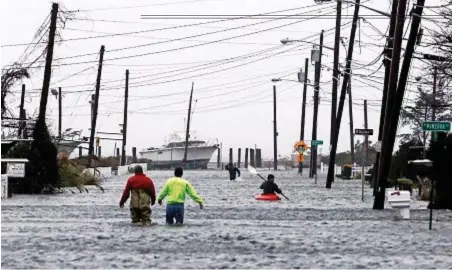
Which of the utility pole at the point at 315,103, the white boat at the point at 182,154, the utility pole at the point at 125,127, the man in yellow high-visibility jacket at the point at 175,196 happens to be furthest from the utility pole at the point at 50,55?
the white boat at the point at 182,154

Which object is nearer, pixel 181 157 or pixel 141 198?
pixel 141 198

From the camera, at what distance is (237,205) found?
3628 cm

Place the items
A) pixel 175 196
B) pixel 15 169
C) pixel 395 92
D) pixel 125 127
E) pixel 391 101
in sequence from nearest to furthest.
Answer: pixel 175 196
pixel 395 92
pixel 391 101
pixel 15 169
pixel 125 127

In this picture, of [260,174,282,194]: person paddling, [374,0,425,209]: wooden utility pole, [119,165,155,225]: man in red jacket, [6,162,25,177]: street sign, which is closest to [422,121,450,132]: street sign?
[374,0,425,209]: wooden utility pole

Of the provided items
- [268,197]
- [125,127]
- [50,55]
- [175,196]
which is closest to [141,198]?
[175,196]

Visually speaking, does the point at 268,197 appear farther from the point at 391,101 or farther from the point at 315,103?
the point at 315,103

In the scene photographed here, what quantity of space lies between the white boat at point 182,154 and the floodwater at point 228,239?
102 m

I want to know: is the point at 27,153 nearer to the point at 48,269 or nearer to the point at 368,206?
the point at 368,206

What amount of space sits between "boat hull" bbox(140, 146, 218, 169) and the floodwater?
102 m

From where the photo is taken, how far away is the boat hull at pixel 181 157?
13712cm

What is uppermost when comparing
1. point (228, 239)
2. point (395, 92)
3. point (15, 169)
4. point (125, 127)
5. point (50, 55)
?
point (50, 55)

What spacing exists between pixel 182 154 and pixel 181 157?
2.49 feet

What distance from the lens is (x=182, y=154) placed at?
138375 millimetres

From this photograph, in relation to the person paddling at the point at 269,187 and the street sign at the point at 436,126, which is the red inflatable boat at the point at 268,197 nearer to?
the person paddling at the point at 269,187
